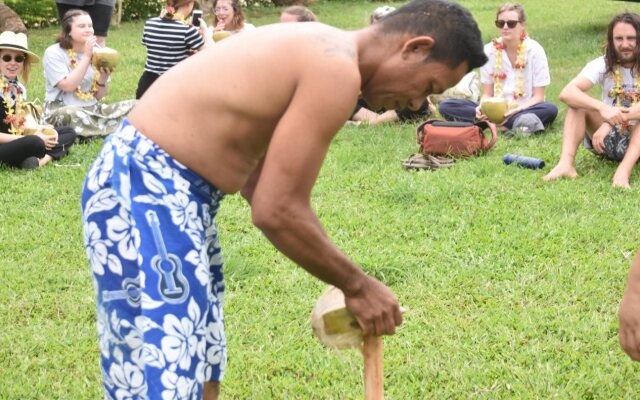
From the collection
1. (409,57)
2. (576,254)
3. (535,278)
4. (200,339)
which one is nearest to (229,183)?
(200,339)

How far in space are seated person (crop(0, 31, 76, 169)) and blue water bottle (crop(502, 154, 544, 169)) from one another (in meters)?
3.46


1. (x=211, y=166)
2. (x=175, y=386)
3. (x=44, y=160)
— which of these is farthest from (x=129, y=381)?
(x=44, y=160)

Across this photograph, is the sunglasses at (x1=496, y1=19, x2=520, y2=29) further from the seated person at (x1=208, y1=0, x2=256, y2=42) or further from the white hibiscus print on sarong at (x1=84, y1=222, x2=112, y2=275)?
the white hibiscus print on sarong at (x1=84, y1=222, x2=112, y2=275)

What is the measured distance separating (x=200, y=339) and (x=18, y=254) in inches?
123

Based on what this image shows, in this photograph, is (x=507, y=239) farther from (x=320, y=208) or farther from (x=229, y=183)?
(x=229, y=183)

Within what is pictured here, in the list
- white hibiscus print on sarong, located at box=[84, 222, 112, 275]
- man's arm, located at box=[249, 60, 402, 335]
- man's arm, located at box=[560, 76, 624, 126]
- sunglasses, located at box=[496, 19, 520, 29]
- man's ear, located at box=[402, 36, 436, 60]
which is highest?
man's ear, located at box=[402, 36, 436, 60]

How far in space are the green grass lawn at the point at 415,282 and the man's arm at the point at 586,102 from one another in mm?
429

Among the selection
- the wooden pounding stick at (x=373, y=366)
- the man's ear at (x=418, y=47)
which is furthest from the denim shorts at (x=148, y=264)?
the man's ear at (x=418, y=47)

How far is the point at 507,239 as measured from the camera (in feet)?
17.4

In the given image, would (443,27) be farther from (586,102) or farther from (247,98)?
(586,102)

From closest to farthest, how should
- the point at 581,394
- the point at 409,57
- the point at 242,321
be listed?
the point at 409,57 → the point at 581,394 → the point at 242,321

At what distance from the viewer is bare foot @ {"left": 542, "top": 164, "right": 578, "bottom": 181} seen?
21.2 ft

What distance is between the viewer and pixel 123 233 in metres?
2.58

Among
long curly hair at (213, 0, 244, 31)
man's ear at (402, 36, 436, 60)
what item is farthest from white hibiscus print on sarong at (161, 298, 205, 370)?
long curly hair at (213, 0, 244, 31)
